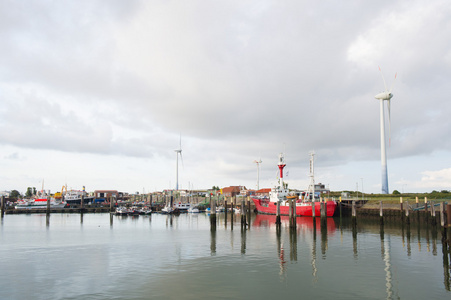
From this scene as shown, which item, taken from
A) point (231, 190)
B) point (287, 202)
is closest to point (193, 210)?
point (287, 202)

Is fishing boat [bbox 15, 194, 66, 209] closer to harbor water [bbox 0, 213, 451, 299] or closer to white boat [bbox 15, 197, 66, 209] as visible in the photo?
white boat [bbox 15, 197, 66, 209]

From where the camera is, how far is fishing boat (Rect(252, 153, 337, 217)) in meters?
71.6

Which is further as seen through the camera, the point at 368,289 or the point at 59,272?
the point at 59,272

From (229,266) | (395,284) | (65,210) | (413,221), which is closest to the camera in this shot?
(395,284)

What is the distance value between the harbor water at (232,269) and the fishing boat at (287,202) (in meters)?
29.6

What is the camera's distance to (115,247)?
3641cm

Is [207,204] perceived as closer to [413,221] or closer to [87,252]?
[413,221]

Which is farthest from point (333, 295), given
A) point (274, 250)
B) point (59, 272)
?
point (59, 272)

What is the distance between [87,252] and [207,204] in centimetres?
9902

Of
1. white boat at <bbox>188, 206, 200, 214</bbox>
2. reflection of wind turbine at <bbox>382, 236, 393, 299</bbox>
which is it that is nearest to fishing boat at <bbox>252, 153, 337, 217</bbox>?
white boat at <bbox>188, 206, 200, 214</bbox>

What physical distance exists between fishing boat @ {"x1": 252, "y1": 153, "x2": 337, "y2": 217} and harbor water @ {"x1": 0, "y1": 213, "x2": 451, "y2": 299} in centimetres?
2957

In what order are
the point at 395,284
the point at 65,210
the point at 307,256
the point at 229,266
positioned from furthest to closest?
1. the point at 65,210
2. the point at 307,256
3. the point at 229,266
4. the point at 395,284

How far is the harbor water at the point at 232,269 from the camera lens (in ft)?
63.4

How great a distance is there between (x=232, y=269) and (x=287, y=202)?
57721 millimetres
